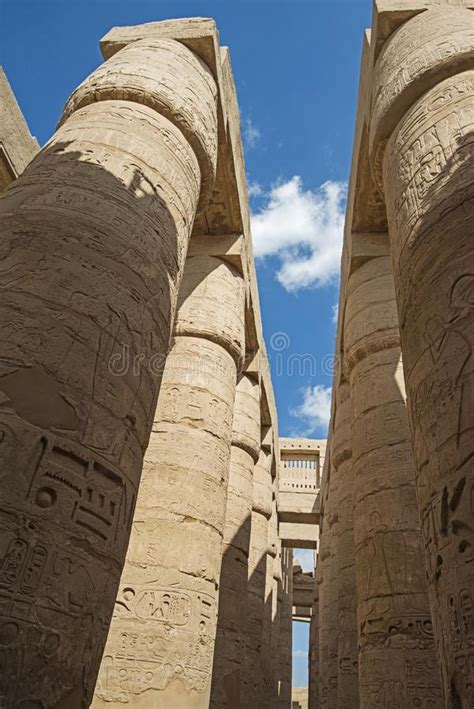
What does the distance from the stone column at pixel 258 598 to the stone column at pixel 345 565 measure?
1.67 m

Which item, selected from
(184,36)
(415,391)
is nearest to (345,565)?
(415,391)

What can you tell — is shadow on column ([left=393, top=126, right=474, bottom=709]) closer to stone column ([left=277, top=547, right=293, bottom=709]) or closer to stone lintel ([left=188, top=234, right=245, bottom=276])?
stone lintel ([left=188, top=234, right=245, bottom=276])

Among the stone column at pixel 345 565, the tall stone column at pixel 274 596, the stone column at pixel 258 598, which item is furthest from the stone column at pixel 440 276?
the tall stone column at pixel 274 596

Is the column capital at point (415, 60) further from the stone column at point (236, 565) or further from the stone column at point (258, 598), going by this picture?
the stone column at point (258, 598)

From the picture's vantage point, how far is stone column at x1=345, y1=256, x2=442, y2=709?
492 cm

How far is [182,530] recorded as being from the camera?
5117mm

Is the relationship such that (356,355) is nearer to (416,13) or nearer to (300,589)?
(416,13)

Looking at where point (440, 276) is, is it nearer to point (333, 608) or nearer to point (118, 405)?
point (118, 405)

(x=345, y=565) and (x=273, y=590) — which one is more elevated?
(x=273, y=590)

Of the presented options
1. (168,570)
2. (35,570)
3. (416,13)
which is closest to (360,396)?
(168,570)

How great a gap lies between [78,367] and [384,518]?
432 centimetres

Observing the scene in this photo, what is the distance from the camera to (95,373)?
9.11 feet

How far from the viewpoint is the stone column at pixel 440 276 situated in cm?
238

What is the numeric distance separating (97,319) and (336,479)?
7815mm
